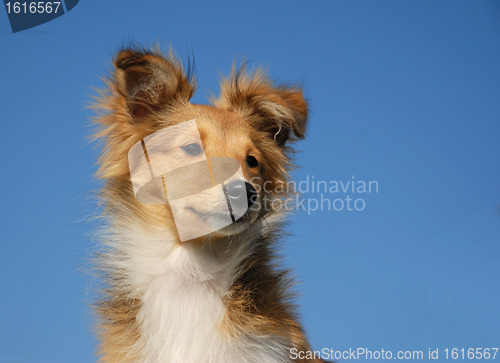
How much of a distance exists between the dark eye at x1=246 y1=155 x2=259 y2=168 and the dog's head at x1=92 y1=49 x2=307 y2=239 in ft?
0.04

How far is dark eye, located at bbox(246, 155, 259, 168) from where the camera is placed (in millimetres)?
5302

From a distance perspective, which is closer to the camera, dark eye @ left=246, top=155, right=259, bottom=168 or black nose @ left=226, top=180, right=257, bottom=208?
black nose @ left=226, top=180, right=257, bottom=208

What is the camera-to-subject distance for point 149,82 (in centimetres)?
539

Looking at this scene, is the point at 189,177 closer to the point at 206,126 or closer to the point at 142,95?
the point at 206,126

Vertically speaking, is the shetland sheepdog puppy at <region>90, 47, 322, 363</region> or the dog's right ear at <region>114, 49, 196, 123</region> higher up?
the dog's right ear at <region>114, 49, 196, 123</region>

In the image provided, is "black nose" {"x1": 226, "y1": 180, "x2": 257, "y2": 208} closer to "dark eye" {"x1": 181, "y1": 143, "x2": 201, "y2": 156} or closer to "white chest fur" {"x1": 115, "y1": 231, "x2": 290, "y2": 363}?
"dark eye" {"x1": 181, "y1": 143, "x2": 201, "y2": 156}

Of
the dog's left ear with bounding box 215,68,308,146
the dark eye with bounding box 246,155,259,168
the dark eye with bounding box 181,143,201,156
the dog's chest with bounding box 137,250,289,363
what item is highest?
the dog's left ear with bounding box 215,68,308,146

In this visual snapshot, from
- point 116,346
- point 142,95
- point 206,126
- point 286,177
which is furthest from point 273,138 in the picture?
point 116,346

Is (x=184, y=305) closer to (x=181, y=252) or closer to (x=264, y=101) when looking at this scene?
(x=181, y=252)

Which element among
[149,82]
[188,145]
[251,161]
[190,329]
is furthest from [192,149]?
[190,329]

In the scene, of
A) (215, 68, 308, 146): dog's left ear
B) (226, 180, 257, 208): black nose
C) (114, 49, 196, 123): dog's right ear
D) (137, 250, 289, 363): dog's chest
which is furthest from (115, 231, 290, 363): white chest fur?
(215, 68, 308, 146): dog's left ear

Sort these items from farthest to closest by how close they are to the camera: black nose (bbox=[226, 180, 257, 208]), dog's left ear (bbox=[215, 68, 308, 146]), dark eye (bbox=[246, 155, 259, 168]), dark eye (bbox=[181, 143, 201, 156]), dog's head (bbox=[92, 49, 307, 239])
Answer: dog's left ear (bbox=[215, 68, 308, 146]) → dark eye (bbox=[246, 155, 259, 168]) → dark eye (bbox=[181, 143, 201, 156]) → dog's head (bbox=[92, 49, 307, 239]) → black nose (bbox=[226, 180, 257, 208])

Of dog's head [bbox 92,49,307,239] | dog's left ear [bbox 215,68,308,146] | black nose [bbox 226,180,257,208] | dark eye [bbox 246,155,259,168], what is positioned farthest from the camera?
dog's left ear [bbox 215,68,308,146]

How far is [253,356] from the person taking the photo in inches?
184
